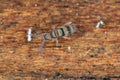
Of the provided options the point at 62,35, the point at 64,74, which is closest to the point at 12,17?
the point at 62,35

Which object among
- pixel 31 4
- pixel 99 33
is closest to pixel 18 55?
pixel 31 4

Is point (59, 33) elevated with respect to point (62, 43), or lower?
elevated

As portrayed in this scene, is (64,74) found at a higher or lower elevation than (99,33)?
lower

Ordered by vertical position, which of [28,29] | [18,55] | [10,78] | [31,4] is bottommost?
[10,78]

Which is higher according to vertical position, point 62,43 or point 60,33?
point 60,33

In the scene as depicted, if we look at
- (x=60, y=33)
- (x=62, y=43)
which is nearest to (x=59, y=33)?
(x=60, y=33)

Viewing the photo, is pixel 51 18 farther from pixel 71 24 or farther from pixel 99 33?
pixel 99 33

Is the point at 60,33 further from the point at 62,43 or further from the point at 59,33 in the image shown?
the point at 62,43
